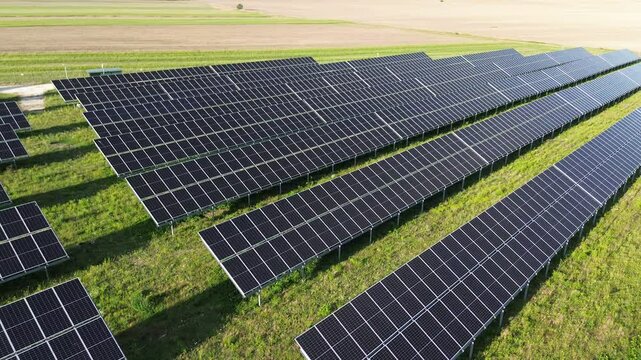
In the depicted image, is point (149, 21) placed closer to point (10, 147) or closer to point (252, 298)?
point (10, 147)

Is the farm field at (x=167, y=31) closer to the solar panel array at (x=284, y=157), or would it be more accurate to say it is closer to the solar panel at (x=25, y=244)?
the solar panel array at (x=284, y=157)

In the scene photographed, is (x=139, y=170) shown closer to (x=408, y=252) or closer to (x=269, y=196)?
(x=269, y=196)

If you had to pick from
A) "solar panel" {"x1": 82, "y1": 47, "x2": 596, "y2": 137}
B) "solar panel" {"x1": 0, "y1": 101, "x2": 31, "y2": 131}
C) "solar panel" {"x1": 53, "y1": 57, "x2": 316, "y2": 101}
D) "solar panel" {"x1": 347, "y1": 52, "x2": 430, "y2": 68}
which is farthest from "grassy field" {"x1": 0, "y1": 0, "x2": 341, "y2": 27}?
"solar panel" {"x1": 82, "y1": 47, "x2": 596, "y2": 137}

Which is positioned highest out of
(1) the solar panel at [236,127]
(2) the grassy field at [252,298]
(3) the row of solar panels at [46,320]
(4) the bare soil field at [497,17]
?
(3) the row of solar panels at [46,320]

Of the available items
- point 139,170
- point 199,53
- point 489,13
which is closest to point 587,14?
point 489,13

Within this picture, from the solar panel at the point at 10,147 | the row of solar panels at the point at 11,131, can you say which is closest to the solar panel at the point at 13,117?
the row of solar panels at the point at 11,131

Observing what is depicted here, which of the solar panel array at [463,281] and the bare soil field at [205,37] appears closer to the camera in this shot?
the solar panel array at [463,281]
